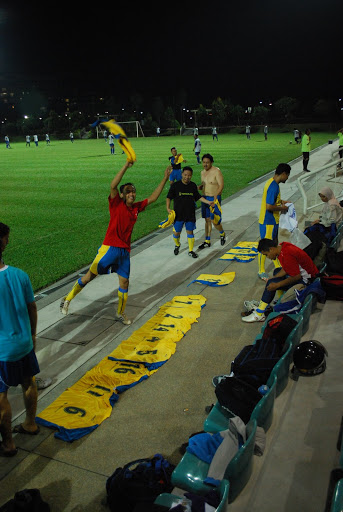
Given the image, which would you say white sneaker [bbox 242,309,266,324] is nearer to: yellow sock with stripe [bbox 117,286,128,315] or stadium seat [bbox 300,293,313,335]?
stadium seat [bbox 300,293,313,335]

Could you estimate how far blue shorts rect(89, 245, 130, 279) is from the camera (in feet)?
20.6

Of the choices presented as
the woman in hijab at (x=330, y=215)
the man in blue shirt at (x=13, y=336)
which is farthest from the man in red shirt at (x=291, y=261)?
the man in blue shirt at (x=13, y=336)

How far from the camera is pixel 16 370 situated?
387cm

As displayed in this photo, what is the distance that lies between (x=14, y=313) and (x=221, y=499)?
7.45 ft

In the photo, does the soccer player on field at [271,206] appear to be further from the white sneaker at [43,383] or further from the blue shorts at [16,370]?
the blue shorts at [16,370]

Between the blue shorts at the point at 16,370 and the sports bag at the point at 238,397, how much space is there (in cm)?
175

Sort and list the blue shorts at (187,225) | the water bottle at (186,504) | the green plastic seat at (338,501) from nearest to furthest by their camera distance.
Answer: the green plastic seat at (338,501) → the water bottle at (186,504) → the blue shorts at (187,225)

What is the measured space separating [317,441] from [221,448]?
0.78 metres

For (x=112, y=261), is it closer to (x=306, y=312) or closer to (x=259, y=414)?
(x=306, y=312)

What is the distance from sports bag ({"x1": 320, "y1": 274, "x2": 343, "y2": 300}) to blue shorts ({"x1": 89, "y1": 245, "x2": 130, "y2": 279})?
2.82m

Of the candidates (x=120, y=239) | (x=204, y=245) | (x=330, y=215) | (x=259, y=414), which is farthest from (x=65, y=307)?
(x=330, y=215)

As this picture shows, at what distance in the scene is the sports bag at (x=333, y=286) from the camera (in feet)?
19.0

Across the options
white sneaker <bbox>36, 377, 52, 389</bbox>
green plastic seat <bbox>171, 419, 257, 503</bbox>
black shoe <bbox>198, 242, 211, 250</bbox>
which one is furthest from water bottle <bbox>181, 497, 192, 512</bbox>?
black shoe <bbox>198, 242, 211, 250</bbox>

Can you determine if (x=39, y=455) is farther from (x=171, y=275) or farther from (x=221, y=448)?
(x=171, y=275)
